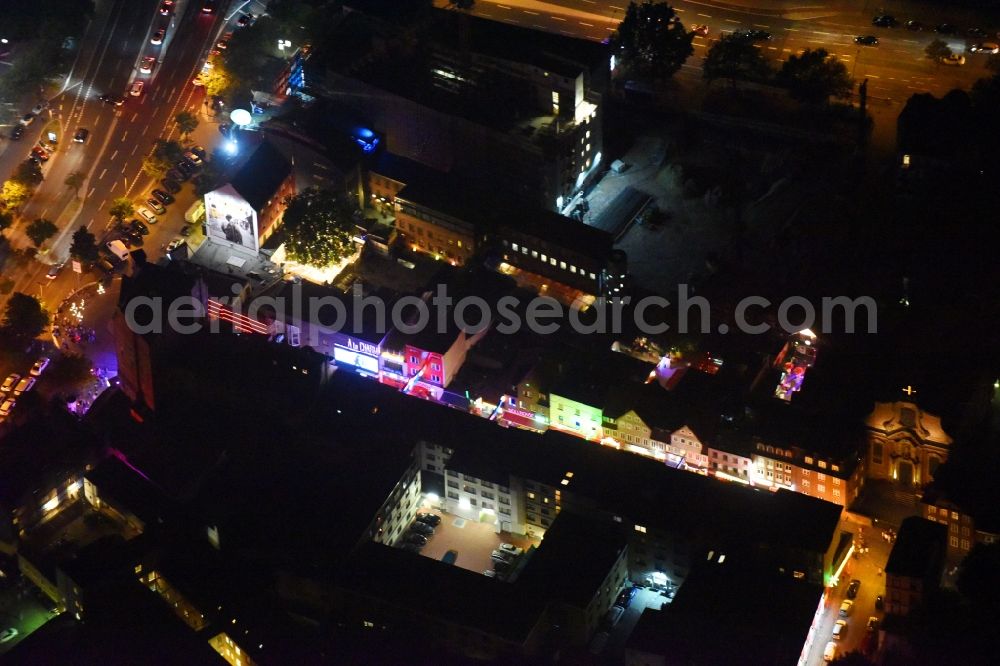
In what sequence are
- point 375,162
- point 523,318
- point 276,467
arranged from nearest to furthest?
point 276,467
point 523,318
point 375,162

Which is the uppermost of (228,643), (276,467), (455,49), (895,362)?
(455,49)

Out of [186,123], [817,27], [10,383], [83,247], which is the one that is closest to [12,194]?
[83,247]

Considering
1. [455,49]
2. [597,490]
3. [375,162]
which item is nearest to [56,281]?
[375,162]

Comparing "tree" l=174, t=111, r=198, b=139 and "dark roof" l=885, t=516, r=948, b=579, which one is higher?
"tree" l=174, t=111, r=198, b=139

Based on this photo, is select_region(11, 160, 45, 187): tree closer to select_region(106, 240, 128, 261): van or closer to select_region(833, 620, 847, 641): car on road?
select_region(106, 240, 128, 261): van

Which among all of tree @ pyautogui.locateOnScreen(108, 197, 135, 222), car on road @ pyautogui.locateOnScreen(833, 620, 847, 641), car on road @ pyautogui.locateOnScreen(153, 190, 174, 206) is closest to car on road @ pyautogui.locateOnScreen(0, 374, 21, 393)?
tree @ pyautogui.locateOnScreen(108, 197, 135, 222)

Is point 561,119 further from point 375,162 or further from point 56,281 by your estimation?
point 56,281
